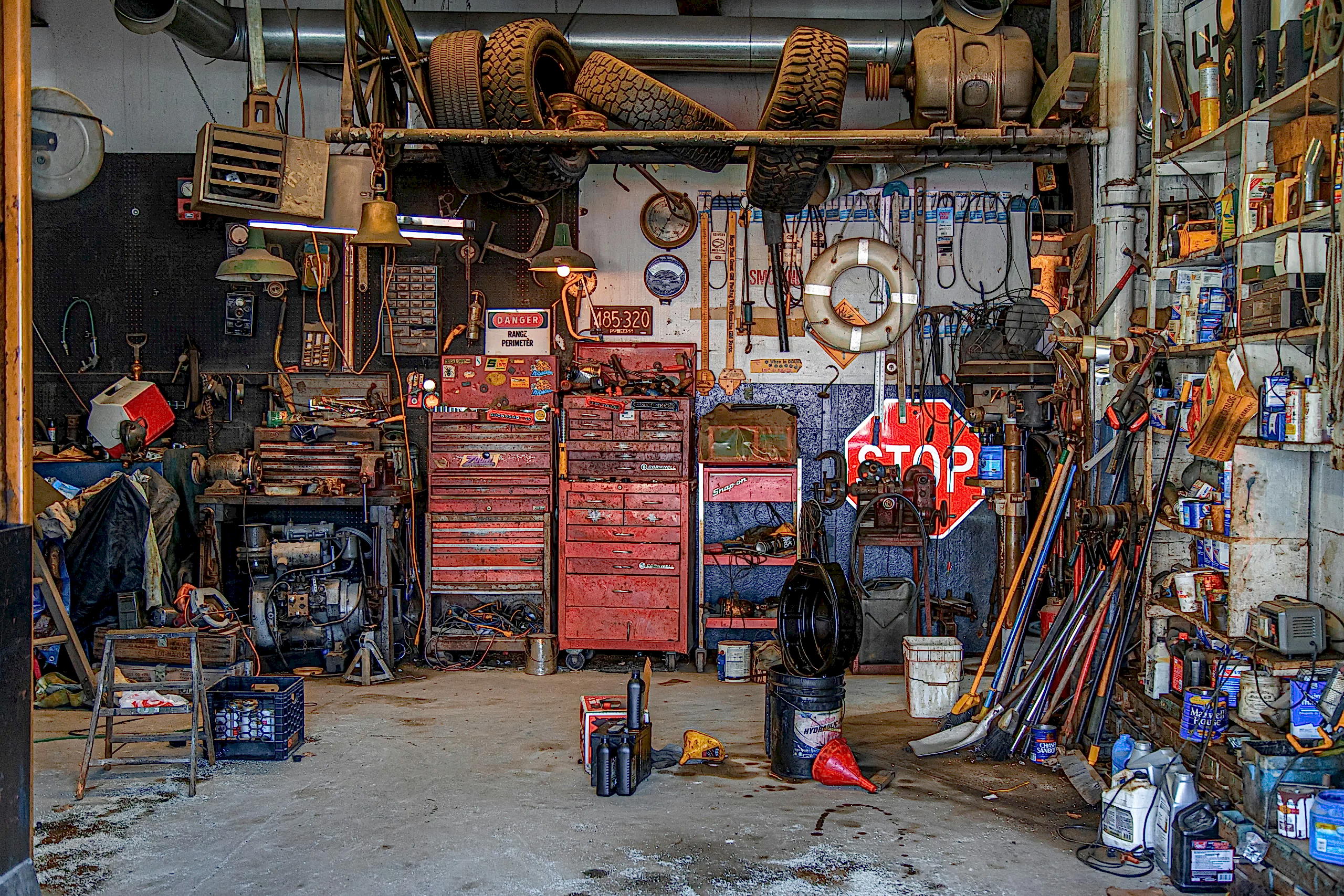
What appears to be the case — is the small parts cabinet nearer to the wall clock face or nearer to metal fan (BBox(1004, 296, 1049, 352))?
the wall clock face

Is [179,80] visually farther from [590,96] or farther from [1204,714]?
[1204,714]

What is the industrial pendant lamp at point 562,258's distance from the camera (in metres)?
6.29

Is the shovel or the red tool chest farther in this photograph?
the red tool chest

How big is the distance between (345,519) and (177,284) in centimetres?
186

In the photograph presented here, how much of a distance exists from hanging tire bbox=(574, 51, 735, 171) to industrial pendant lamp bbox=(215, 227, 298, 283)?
193 cm

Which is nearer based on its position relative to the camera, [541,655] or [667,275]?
[541,655]

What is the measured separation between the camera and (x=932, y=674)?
556 cm

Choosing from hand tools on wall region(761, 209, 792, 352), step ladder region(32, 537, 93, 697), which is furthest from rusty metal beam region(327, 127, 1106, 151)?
step ladder region(32, 537, 93, 697)

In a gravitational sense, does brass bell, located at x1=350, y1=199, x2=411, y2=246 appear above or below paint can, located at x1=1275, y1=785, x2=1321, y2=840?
above

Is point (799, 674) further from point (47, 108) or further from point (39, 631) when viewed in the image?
point (39, 631)

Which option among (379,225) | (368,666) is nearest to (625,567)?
(368,666)

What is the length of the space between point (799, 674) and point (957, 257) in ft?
11.6

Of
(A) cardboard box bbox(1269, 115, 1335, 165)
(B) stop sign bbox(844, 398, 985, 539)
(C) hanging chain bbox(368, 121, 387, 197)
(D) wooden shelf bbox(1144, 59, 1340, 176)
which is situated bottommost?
(B) stop sign bbox(844, 398, 985, 539)

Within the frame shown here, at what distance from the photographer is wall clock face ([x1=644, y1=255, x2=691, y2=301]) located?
7.08 meters
